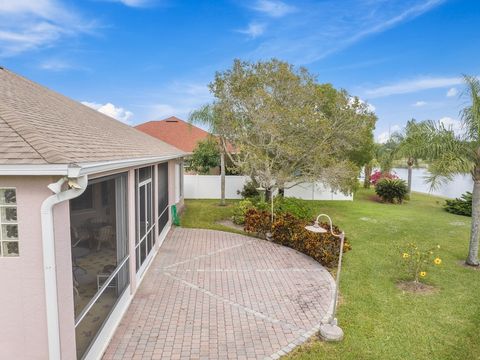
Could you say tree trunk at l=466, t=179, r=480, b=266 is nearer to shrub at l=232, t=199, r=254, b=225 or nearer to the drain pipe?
shrub at l=232, t=199, r=254, b=225

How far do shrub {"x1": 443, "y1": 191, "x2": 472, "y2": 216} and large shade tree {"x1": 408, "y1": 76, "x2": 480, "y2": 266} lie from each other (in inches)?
433

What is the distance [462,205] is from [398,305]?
15956 millimetres

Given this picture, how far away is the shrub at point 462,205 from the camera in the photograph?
1878 centimetres

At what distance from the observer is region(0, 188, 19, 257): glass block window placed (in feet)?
11.5

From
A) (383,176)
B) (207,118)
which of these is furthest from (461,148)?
(383,176)

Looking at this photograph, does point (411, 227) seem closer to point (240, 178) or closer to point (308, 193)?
point (308, 193)

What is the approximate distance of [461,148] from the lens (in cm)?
946

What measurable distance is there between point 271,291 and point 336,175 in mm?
8561

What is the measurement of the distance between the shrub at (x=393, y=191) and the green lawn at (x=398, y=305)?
762 centimetres

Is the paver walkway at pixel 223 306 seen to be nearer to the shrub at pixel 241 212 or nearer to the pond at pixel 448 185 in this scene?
the shrub at pixel 241 212

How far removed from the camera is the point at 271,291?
25.5 feet

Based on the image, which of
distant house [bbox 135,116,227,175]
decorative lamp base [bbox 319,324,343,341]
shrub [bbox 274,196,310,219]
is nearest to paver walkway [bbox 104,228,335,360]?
decorative lamp base [bbox 319,324,343,341]

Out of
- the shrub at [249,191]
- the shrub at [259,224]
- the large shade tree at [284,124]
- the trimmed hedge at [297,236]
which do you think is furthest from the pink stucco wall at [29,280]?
the shrub at [249,191]

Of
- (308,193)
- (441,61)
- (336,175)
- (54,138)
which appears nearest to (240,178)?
(308,193)
